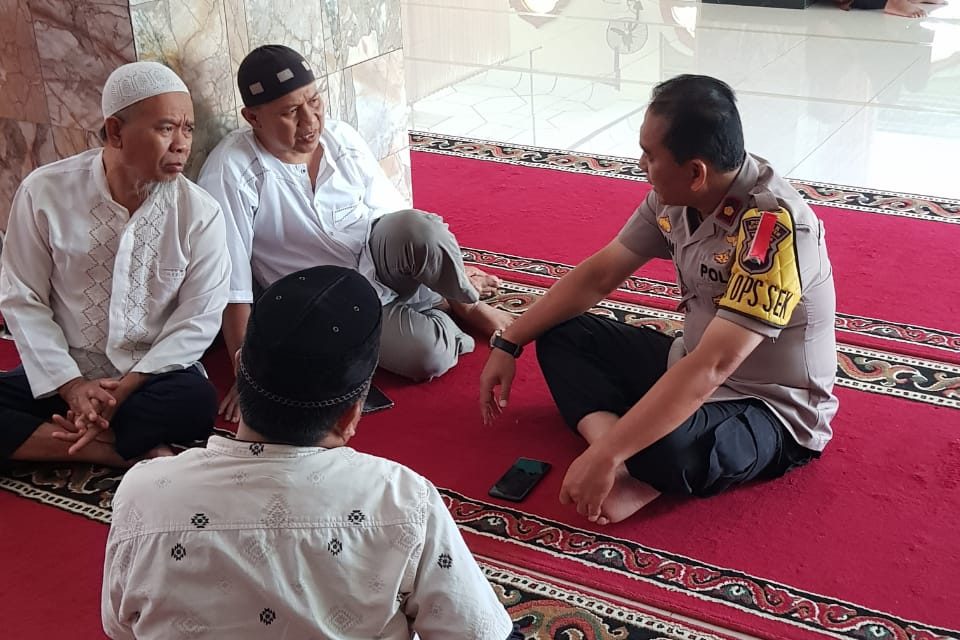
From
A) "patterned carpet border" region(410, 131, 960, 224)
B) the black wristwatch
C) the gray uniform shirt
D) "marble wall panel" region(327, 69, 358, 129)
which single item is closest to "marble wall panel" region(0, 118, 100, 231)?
"marble wall panel" region(327, 69, 358, 129)

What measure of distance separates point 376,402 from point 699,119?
3.65ft

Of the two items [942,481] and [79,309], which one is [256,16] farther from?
[942,481]

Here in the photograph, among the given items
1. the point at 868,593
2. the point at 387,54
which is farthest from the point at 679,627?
the point at 387,54

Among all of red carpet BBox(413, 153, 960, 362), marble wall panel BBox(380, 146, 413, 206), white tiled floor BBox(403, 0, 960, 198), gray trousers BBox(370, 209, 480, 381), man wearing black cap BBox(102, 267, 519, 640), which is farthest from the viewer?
white tiled floor BBox(403, 0, 960, 198)

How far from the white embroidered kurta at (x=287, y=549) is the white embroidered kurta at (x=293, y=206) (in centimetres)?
148

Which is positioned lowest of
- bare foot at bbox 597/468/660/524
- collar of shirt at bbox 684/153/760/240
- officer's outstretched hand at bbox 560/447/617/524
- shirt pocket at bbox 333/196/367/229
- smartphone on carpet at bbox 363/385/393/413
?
smartphone on carpet at bbox 363/385/393/413

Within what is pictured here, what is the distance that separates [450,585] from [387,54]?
2.50 meters

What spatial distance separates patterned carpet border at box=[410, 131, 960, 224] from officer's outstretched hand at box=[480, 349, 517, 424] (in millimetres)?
1912

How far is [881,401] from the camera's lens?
2.62 m

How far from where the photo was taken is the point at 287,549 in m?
1.20

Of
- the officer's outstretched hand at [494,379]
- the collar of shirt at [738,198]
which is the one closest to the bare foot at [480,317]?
the officer's outstretched hand at [494,379]

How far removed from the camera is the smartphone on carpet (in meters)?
2.64

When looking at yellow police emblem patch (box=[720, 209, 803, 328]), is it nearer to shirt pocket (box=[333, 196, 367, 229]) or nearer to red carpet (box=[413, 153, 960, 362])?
red carpet (box=[413, 153, 960, 362])

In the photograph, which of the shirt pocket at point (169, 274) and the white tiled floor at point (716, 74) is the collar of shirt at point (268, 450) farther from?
the white tiled floor at point (716, 74)
